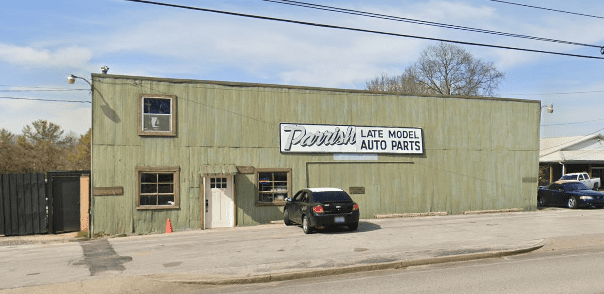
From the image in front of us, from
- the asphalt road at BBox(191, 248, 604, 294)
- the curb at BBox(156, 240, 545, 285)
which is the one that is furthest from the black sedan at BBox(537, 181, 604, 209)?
the asphalt road at BBox(191, 248, 604, 294)

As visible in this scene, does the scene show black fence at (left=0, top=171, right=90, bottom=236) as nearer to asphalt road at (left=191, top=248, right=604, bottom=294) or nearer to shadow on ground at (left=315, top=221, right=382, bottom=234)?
shadow on ground at (left=315, top=221, right=382, bottom=234)

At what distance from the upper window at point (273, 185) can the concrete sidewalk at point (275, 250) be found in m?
1.59

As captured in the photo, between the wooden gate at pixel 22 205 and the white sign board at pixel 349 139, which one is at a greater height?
the white sign board at pixel 349 139

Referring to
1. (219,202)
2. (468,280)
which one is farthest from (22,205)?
(468,280)

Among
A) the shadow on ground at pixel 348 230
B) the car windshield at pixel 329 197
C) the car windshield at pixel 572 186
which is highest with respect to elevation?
the car windshield at pixel 329 197

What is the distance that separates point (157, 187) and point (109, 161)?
1977 mm

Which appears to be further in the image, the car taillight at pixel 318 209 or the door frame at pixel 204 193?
the door frame at pixel 204 193

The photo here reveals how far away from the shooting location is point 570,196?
2545cm

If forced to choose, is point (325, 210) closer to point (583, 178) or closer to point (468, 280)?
point (468, 280)

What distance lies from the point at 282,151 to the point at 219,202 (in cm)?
330

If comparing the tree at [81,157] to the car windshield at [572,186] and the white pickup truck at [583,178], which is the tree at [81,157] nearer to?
the white pickup truck at [583,178]

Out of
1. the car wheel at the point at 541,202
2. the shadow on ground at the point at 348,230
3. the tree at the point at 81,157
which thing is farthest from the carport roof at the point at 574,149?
the tree at the point at 81,157

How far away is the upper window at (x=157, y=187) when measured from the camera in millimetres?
18562

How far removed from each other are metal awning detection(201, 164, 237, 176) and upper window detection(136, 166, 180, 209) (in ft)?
3.39
